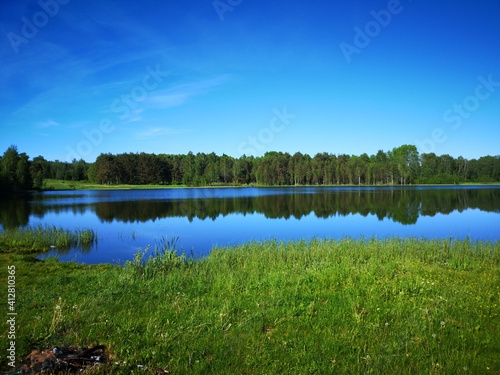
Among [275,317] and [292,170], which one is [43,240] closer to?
[275,317]

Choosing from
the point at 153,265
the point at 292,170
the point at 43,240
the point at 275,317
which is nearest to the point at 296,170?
the point at 292,170

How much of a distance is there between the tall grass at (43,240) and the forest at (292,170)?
124 metres

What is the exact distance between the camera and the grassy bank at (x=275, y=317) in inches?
217

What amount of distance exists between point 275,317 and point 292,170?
463 feet

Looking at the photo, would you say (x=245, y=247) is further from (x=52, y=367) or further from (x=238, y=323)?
(x=52, y=367)

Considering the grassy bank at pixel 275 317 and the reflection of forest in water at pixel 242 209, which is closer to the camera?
the grassy bank at pixel 275 317

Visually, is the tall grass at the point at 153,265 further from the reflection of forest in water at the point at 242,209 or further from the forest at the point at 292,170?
the forest at the point at 292,170

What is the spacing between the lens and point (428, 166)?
491 feet

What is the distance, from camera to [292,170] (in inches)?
5778

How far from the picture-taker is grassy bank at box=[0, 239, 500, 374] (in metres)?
5.51

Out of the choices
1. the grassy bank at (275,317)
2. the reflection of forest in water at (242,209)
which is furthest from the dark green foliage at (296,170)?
the grassy bank at (275,317)

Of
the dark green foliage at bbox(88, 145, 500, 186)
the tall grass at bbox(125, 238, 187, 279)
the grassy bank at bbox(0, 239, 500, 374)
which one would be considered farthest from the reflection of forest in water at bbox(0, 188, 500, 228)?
the dark green foliage at bbox(88, 145, 500, 186)

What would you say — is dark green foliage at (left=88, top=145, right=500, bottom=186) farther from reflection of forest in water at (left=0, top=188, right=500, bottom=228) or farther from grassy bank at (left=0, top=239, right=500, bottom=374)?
grassy bank at (left=0, top=239, right=500, bottom=374)

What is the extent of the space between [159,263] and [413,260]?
10.6 metres
